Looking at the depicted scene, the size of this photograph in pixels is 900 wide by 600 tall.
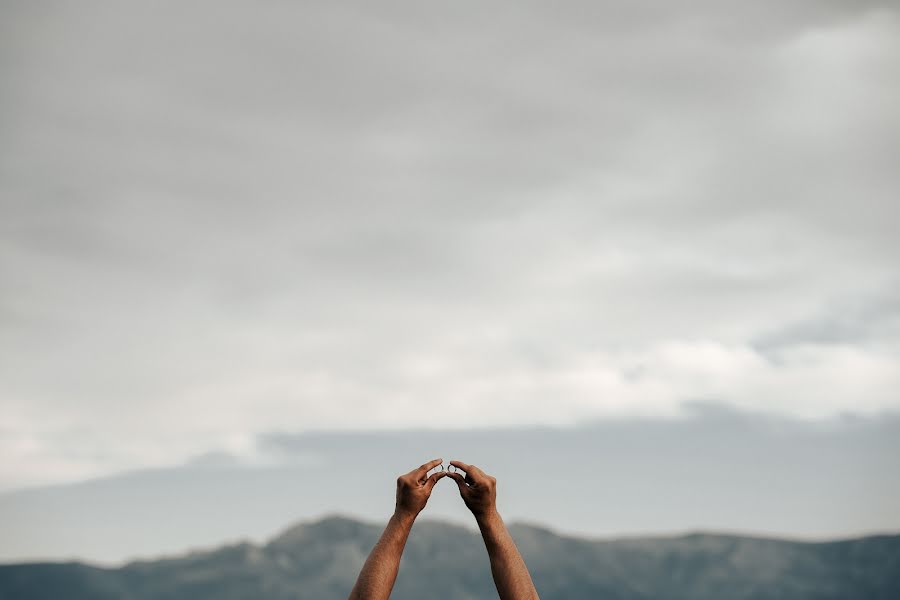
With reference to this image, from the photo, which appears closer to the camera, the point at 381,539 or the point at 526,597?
the point at 526,597

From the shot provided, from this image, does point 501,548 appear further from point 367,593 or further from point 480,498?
point 367,593

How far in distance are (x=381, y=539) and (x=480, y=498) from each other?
4.29ft

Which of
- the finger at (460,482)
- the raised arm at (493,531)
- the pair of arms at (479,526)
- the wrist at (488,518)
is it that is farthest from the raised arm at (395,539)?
the wrist at (488,518)

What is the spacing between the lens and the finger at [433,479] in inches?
447

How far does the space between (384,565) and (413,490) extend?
1182mm

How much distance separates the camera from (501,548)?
10633 millimetres

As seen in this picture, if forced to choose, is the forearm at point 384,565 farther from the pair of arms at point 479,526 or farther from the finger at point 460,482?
the finger at point 460,482

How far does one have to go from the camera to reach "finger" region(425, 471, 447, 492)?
1134 cm

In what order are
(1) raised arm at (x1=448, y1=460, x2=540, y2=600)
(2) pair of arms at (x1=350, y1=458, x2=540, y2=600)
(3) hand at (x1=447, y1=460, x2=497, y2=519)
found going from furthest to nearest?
(3) hand at (x1=447, y1=460, x2=497, y2=519), (1) raised arm at (x1=448, y1=460, x2=540, y2=600), (2) pair of arms at (x1=350, y1=458, x2=540, y2=600)

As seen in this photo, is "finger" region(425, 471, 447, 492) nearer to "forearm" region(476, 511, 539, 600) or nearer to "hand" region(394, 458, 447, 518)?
"hand" region(394, 458, 447, 518)

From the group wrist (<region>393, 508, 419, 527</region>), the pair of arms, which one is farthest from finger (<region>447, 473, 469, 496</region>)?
wrist (<region>393, 508, 419, 527</region>)

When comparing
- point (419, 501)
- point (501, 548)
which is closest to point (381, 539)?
point (419, 501)

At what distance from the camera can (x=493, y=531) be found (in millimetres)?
10875

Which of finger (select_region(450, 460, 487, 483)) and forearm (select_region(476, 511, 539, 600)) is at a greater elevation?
Result: finger (select_region(450, 460, 487, 483))
